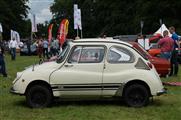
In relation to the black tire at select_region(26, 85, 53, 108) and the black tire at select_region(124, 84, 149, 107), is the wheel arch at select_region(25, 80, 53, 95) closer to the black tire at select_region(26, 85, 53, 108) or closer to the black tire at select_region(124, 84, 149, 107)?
the black tire at select_region(26, 85, 53, 108)

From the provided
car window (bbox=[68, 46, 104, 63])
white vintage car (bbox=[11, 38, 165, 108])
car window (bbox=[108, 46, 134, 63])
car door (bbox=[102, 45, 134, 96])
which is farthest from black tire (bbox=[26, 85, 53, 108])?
car window (bbox=[108, 46, 134, 63])

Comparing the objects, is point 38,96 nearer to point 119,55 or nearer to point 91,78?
point 91,78

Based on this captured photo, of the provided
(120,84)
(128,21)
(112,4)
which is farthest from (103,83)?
(112,4)

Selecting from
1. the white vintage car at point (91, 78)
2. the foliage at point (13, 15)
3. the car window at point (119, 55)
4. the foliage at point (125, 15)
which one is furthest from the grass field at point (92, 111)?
the foliage at point (13, 15)

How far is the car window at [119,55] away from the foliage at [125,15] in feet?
168

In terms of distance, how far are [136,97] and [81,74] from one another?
4.51ft

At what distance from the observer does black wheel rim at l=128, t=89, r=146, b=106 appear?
456 inches

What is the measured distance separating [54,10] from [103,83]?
369ft

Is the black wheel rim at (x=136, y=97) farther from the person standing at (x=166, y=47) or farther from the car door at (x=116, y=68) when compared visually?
the person standing at (x=166, y=47)

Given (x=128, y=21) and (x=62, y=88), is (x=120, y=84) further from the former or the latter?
(x=128, y=21)

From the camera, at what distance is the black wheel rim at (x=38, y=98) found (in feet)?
37.8

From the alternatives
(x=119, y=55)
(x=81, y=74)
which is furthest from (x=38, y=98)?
(x=119, y=55)

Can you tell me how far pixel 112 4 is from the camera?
81.4 metres

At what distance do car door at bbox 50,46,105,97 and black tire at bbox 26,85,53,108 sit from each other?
223mm
